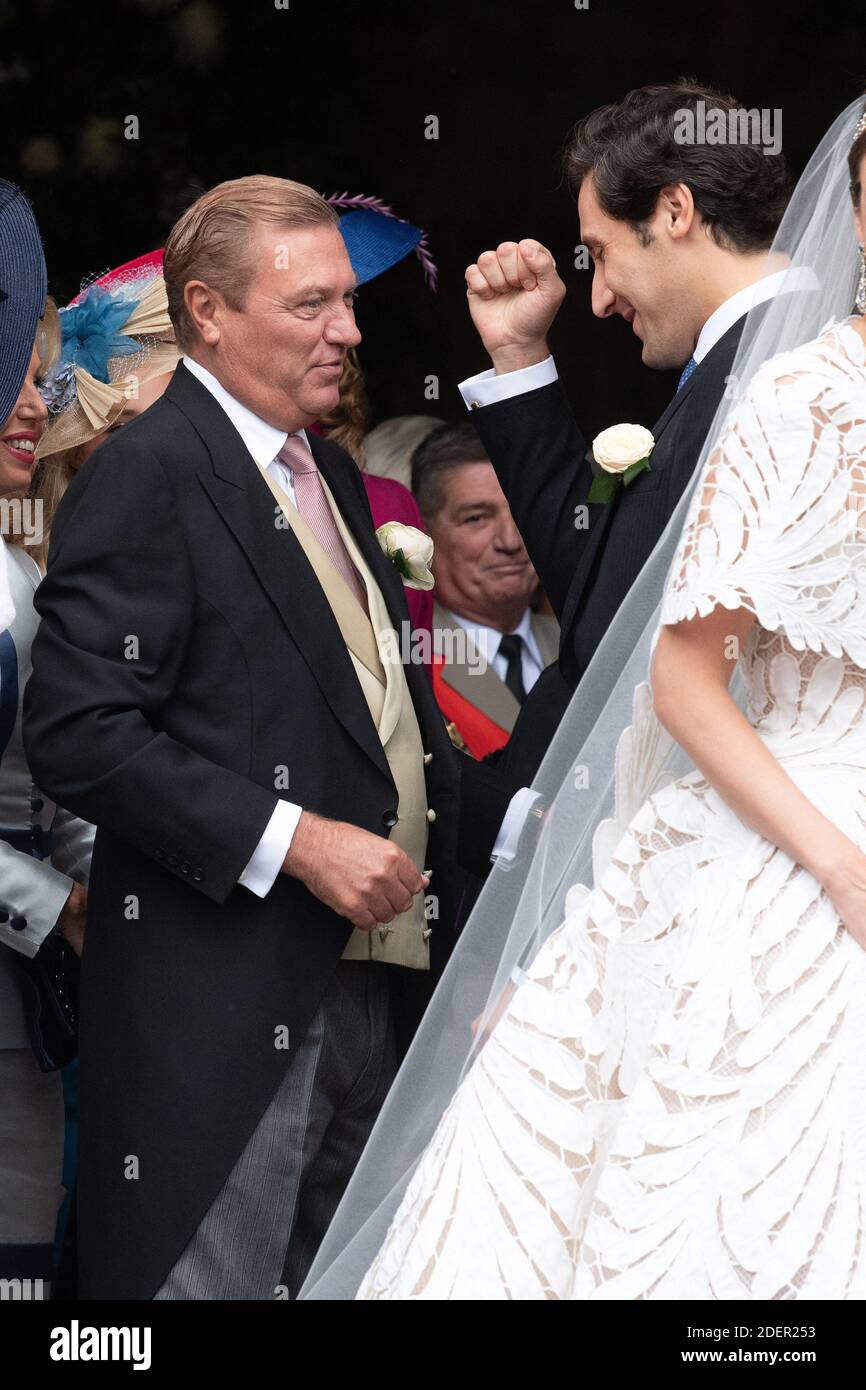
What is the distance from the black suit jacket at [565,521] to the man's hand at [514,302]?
0.08m

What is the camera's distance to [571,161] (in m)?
2.73

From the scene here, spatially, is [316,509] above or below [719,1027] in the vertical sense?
above

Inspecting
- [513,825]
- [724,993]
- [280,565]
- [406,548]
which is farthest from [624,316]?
[724,993]

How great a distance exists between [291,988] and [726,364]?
3.43ft

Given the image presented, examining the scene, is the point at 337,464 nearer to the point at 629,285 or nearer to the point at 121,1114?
the point at 629,285

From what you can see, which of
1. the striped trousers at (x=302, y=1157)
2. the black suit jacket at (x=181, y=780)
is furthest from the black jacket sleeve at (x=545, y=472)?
the striped trousers at (x=302, y=1157)

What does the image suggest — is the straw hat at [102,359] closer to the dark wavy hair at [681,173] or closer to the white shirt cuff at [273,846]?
the dark wavy hair at [681,173]

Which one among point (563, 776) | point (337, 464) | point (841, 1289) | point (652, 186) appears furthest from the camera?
point (337, 464)

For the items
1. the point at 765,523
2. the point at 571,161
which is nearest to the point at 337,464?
the point at 571,161

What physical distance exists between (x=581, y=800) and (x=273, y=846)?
0.44 metres

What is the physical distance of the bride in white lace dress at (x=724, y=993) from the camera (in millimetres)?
1848

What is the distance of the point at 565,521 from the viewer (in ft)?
9.06

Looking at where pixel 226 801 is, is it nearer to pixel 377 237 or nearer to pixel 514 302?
pixel 514 302

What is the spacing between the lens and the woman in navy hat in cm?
259
